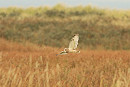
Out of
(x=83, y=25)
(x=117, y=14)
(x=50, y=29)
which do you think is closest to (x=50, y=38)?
(x=50, y=29)

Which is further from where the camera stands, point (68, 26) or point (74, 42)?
point (68, 26)

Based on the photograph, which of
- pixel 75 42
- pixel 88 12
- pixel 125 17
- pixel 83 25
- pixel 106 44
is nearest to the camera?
pixel 75 42

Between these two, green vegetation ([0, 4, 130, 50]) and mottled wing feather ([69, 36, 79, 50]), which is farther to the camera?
green vegetation ([0, 4, 130, 50])

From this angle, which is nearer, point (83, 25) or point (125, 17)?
point (83, 25)

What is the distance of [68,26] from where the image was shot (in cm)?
1898

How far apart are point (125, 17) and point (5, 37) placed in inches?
451

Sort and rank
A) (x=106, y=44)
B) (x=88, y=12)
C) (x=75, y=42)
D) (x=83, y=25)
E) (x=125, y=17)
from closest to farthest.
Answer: (x=75, y=42) < (x=106, y=44) < (x=83, y=25) < (x=125, y=17) < (x=88, y=12)

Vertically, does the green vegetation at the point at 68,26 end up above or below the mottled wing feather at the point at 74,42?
above

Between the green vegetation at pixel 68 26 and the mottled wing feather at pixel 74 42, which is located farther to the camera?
the green vegetation at pixel 68 26

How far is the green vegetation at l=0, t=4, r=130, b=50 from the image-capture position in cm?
1693

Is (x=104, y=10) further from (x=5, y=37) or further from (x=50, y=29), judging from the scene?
(x=5, y=37)

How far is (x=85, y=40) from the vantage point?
679 inches

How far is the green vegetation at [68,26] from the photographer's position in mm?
16930

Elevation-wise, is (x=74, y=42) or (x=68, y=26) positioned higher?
(x=68, y=26)
